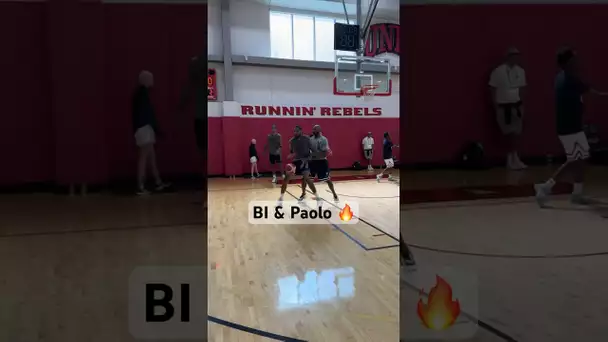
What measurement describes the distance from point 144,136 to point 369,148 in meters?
9.41

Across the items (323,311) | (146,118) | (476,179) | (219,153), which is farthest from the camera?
(219,153)

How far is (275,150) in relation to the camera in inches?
366

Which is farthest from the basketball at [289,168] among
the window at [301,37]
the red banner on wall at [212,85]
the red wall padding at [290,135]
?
the window at [301,37]

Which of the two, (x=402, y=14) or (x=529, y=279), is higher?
(x=402, y=14)

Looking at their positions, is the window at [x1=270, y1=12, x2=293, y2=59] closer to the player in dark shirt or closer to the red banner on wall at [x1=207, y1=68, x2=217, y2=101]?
the red banner on wall at [x1=207, y1=68, x2=217, y2=101]

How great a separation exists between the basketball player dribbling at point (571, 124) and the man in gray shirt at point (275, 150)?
761 cm

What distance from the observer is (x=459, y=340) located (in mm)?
1526

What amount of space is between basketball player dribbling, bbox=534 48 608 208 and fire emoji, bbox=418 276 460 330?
1.40 feet

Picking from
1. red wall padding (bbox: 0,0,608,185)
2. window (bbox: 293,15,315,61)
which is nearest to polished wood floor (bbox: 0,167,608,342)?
red wall padding (bbox: 0,0,608,185)

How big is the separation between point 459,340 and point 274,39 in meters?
9.55

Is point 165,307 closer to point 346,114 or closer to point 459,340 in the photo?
point 459,340

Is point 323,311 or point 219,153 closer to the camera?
point 323,311

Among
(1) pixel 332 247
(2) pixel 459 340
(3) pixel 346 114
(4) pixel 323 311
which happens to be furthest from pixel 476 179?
(3) pixel 346 114

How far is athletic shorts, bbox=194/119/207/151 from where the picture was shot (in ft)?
4.44
